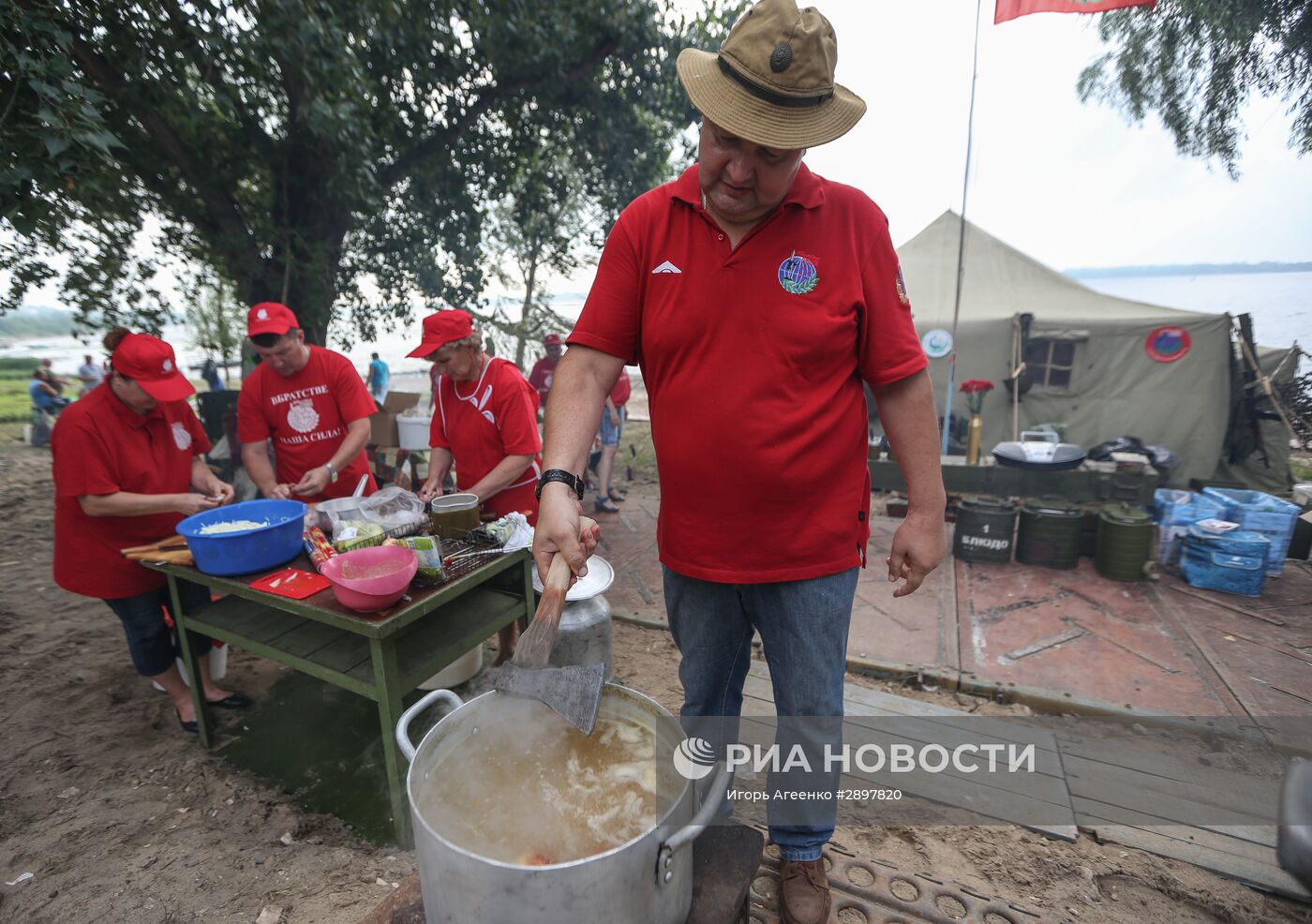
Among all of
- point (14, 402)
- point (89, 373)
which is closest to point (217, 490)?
point (89, 373)

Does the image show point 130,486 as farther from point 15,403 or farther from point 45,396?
point 15,403

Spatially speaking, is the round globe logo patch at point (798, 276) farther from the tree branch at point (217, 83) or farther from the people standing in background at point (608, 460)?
the people standing in background at point (608, 460)

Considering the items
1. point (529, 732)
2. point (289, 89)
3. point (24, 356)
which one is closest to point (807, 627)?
point (529, 732)

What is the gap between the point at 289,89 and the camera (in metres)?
5.61

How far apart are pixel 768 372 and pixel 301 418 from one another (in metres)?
3.31

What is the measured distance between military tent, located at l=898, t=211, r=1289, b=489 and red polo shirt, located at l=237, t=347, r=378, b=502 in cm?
867

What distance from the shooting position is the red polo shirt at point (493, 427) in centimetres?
343

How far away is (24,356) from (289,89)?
39.8m

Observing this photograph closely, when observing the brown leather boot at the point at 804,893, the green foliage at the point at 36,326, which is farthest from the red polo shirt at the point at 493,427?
the green foliage at the point at 36,326

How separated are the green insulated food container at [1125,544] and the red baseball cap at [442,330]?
5.48 metres

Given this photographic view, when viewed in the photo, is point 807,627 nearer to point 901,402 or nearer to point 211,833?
point 901,402

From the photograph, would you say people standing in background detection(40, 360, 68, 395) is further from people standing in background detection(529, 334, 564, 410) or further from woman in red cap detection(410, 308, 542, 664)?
woman in red cap detection(410, 308, 542, 664)

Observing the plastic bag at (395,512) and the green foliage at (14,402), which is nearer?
the plastic bag at (395,512)

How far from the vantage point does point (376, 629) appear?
227 centimetres
